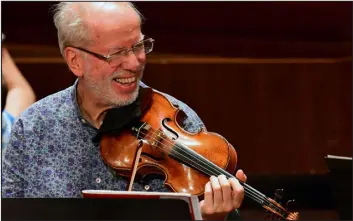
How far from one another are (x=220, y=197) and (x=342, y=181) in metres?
0.25

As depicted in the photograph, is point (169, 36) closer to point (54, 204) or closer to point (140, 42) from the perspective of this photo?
point (140, 42)

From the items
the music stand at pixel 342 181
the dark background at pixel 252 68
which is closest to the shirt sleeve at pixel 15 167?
the music stand at pixel 342 181

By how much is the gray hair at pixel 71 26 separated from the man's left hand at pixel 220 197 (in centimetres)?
41

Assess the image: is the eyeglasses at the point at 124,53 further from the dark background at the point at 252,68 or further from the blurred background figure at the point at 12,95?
the dark background at the point at 252,68

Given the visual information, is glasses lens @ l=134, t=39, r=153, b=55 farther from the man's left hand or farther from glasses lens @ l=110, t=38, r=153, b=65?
the man's left hand

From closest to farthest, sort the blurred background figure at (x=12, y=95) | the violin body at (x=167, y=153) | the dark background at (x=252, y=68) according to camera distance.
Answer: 1. the violin body at (x=167, y=153)
2. the blurred background figure at (x=12, y=95)
3. the dark background at (x=252, y=68)

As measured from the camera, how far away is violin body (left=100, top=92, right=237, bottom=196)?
137 centimetres

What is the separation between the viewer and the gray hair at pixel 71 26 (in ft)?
4.70

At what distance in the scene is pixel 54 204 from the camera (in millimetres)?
993

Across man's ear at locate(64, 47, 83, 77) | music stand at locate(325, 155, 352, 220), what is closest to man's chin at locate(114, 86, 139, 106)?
man's ear at locate(64, 47, 83, 77)

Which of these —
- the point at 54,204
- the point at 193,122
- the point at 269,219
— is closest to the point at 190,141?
the point at 193,122

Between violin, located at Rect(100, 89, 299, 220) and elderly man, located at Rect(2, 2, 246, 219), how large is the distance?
1.8 inches

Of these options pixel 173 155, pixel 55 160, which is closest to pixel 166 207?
pixel 173 155

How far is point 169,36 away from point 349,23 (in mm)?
628
